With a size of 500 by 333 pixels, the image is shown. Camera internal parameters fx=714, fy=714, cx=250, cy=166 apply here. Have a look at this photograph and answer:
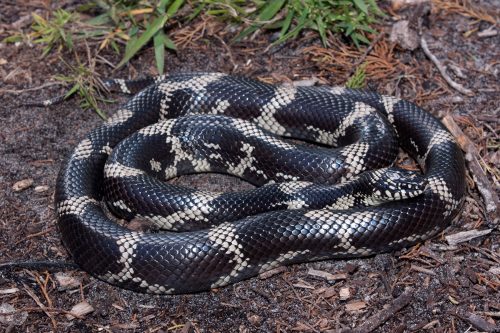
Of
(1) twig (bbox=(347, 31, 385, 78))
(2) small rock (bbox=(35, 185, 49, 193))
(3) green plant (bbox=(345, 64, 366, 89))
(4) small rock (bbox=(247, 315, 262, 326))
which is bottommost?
(4) small rock (bbox=(247, 315, 262, 326))

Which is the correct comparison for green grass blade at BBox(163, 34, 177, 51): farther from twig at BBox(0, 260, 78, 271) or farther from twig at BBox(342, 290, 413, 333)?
twig at BBox(342, 290, 413, 333)

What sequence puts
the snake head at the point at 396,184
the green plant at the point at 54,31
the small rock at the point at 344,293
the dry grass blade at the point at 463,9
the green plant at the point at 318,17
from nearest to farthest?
the small rock at the point at 344,293 < the snake head at the point at 396,184 < the green plant at the point at 318,17 < the green plant at the point at 54,31 < the dry grass blade at the point at 463,9

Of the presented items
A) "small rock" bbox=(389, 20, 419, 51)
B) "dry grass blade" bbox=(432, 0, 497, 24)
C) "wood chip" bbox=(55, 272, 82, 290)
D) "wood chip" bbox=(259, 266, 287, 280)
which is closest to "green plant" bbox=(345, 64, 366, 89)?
"small rock" bbox=(389, 20, 419, 51)

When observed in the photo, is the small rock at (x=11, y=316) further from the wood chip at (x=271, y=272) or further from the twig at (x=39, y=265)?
the wood chip at (x=271, y=272)

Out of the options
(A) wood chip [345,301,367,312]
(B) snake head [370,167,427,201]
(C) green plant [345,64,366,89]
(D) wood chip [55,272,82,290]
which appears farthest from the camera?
(C) green plant [345,64,366,89]

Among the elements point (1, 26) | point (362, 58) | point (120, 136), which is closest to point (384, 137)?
point (362, 58)

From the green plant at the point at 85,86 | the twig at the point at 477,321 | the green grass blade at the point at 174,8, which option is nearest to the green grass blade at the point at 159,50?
the green grass blade at the point at 174,8

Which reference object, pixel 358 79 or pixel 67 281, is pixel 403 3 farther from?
pixel 67 281
